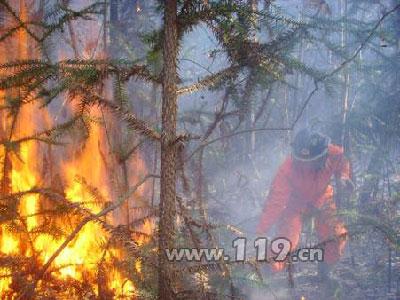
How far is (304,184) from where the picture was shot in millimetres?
6316

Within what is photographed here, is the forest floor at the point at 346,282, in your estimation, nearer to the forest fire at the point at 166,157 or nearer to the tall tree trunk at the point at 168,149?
the forest fire at the point at 166,157

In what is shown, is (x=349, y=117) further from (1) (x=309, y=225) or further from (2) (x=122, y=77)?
(2) (x=122, y=77)

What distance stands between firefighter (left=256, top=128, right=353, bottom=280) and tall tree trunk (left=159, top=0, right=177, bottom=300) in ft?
15.2

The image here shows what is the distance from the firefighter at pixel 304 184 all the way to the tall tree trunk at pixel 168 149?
15.2 feet

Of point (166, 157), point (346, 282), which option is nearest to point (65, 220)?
point (166, 157)

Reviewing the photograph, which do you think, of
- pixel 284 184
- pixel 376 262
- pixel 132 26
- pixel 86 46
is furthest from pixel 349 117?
pixel 86 46

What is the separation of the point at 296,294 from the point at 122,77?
5.00m

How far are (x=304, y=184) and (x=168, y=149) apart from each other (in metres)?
5.18

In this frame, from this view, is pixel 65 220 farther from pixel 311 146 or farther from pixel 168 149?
pixel 311 146

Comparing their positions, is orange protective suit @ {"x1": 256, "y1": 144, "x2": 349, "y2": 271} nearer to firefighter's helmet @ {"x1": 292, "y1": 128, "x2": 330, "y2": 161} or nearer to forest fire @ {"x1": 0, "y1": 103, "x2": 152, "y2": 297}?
firefighter's helmet @ {"x1": 292, "y1": 128, "x2": 330, "y2": 161}

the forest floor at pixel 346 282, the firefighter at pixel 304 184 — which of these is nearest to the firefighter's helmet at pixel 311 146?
the firefighter at pixel 304 184

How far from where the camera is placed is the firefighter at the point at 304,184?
5891mm

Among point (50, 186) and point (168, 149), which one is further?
point (50, 186)

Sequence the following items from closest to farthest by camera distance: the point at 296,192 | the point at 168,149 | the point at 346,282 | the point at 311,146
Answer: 1. the point at 168,149
2. the point at 346,282
3. the point at 311,146
4. the point at 296,192
